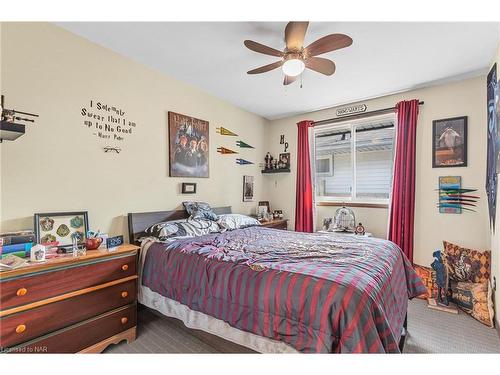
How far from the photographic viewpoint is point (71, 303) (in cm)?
170

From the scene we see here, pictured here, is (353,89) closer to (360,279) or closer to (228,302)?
(360,279)

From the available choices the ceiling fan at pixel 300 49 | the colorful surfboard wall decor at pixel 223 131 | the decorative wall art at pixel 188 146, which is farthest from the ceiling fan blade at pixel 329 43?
the colorful surfboard wall decor at pixel 223 131

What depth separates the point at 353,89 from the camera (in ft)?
10.9

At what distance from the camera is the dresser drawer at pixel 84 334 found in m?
1.55

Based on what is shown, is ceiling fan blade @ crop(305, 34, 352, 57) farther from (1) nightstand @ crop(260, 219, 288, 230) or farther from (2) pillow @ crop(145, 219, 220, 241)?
(1) nightstand @ crop(260, 219, 288, 230)

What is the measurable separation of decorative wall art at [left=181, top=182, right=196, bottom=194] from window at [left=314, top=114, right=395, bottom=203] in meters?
2.13

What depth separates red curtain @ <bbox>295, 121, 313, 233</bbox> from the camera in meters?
4.11

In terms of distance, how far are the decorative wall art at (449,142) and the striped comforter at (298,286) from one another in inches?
63.9

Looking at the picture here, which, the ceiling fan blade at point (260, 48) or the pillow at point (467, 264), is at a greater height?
the ceiling fan blade at point (260, 48)

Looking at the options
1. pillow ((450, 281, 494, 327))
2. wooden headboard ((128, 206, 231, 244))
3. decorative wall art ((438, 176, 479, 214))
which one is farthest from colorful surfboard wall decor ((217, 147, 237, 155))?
pillow ((450, 281, 494, 327))

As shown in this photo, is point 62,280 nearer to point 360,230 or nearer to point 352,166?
point 360,230

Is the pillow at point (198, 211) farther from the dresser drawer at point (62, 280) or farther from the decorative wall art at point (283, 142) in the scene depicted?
the decorative wall art at point (283, 142)

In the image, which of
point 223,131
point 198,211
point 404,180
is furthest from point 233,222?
point 404,180

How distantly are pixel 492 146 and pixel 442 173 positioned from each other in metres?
0.71
